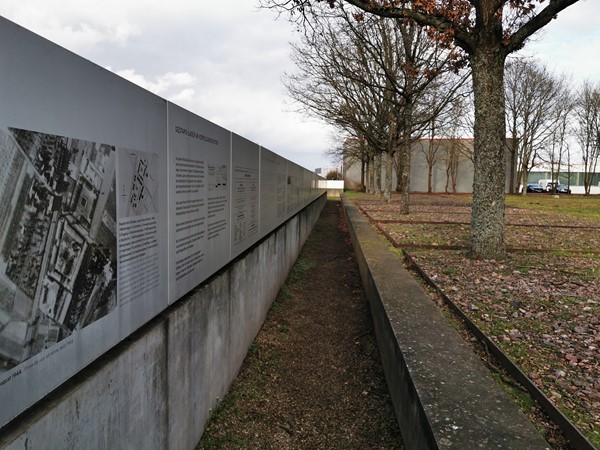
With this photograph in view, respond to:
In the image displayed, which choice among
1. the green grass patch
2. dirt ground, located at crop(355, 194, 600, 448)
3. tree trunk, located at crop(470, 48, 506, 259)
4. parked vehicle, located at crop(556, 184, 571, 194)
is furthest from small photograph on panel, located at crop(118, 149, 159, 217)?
parked vehicle, located at crop(556, 184, 571, 194)

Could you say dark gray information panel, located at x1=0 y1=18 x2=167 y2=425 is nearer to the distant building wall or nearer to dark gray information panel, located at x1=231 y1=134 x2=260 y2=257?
dark gray information panel, located at x1=231 y1=134 x2=260 y2=257

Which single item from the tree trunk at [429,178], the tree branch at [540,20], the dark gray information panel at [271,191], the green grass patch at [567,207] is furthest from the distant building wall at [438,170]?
the tree branch at [540,20]

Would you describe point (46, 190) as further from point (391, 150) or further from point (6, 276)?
point (391, 150)

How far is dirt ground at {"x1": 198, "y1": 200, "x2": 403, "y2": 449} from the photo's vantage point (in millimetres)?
3375

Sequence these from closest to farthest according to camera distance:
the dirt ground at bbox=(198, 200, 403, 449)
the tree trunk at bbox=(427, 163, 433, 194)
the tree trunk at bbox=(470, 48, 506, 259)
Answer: the dirt ground at bbox=(198, 200, 403, 449), the tree trunk at bbox=(470, 48, 506, 259), the tree trunk at bbox=(427, 163, 433, 194)

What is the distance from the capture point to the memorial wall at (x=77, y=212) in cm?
143

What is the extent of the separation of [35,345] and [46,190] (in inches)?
22.0

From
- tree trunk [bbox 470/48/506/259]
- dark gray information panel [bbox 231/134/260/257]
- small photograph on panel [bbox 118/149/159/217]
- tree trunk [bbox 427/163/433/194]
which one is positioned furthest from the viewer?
tree trunk [bbox 427/163/433/194]

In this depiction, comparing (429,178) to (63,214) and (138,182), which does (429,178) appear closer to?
(138,182)

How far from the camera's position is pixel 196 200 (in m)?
3.21

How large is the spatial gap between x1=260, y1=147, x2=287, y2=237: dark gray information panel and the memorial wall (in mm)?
3335

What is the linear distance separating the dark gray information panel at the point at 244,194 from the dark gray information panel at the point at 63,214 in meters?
2.05

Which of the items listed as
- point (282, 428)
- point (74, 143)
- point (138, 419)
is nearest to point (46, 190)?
point (74, 143)

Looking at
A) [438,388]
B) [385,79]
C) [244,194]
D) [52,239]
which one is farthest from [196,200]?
[385,79]
